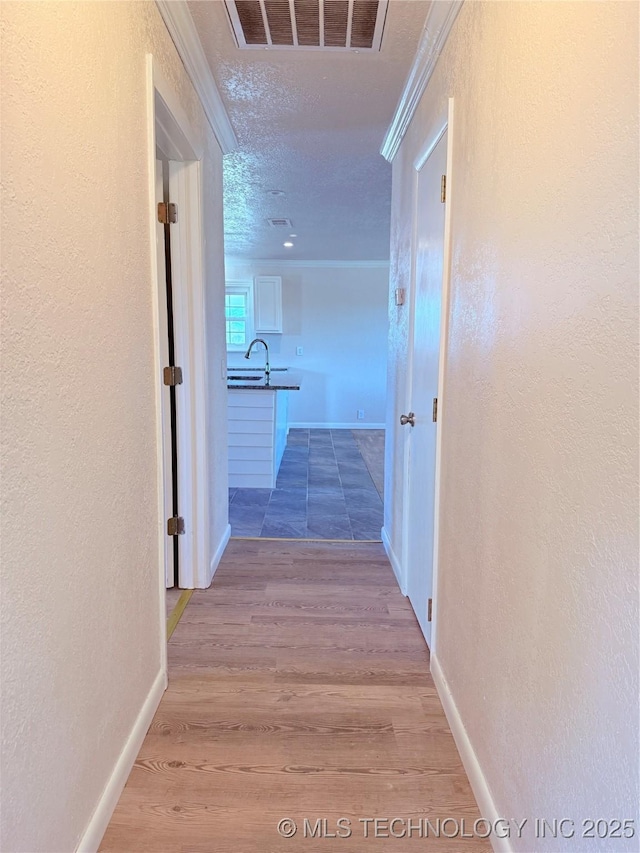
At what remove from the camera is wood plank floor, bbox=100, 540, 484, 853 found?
4.29 feet

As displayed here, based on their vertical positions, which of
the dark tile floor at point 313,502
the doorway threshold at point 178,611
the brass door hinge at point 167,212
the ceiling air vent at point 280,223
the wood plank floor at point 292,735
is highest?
the ceiling air vent at point 280,223

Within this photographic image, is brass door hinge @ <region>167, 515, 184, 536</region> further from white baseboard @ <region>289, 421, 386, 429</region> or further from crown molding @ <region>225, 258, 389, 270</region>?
crown molding @ <region>225, 258, 389, 270</region>

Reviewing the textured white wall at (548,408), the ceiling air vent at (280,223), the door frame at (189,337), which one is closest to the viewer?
the textured white wall at (548,408)

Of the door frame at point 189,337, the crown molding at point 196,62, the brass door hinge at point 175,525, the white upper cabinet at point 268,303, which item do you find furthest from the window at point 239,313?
the brass door hinge at point 175,525

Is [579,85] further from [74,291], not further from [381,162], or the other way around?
[381,162]

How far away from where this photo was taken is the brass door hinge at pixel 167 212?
87.4 inches

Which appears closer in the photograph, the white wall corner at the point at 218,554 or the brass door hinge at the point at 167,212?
the brass door hinge at the point at 167,212

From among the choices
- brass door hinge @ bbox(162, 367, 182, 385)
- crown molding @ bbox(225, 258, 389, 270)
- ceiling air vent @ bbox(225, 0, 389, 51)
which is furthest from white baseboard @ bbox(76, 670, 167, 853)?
crown molding @ bbox(225, 258, 389, 270)

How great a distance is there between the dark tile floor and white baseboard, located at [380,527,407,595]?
16cm

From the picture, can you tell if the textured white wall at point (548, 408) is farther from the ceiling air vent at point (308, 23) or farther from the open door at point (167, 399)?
the open door at point (167, 399)

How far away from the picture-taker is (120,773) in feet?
4.52

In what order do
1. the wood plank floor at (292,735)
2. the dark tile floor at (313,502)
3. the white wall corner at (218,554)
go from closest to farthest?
the wood plank floor at (292,735) < the white wall corner at (218,554) < the dark tile floor at (313,502)

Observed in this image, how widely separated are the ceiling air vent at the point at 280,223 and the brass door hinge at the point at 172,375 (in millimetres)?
3033

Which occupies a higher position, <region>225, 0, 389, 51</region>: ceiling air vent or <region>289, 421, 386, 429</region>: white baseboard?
<region>225, 0, 389, 51</region>: ceiling air vent
